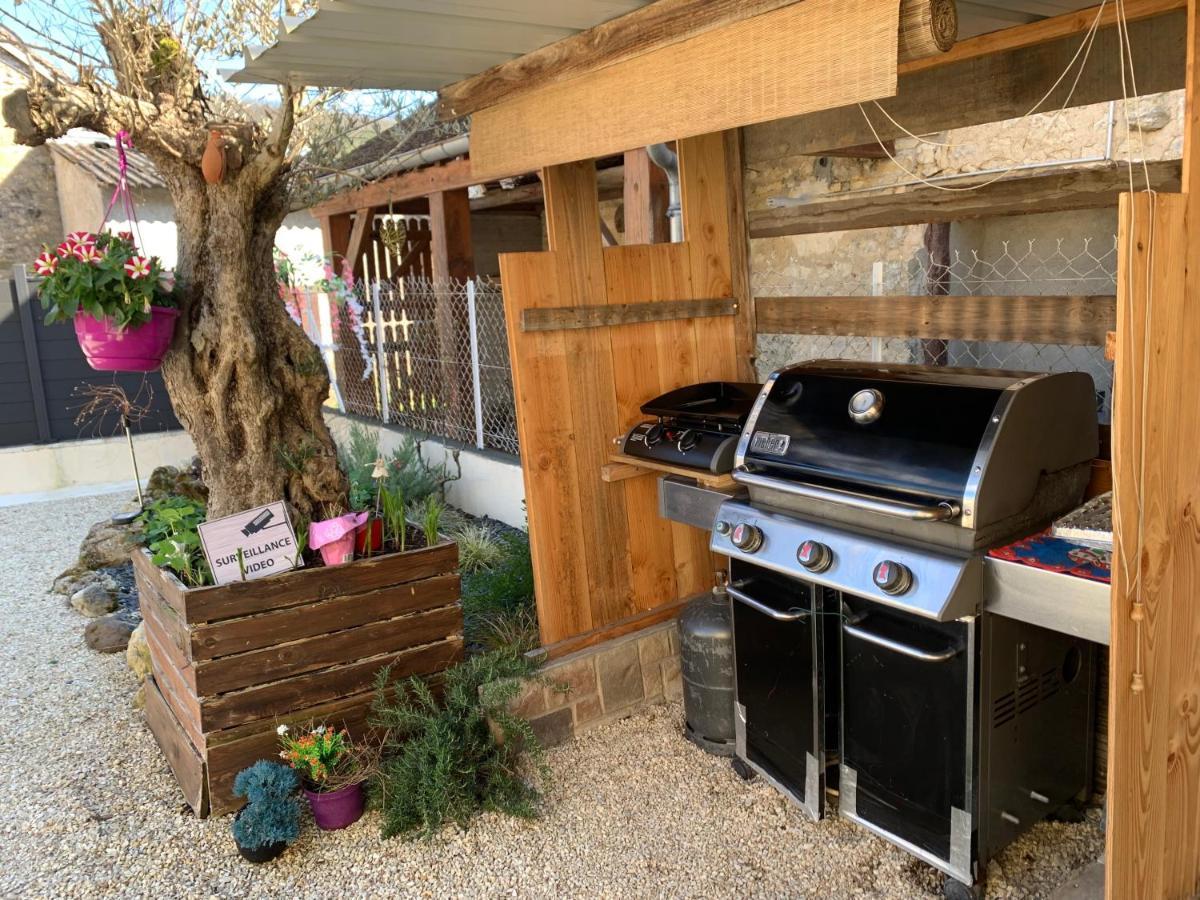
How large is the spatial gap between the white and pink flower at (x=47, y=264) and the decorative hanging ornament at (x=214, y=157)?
592 millimetres

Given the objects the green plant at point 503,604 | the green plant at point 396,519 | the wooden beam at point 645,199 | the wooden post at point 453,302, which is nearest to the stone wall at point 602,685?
the green plant at point 503,604

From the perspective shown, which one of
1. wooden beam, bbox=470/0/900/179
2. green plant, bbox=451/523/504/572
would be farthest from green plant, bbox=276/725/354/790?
wooden beam, bbox=470/0/900/179

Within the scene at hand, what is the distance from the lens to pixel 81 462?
923 cm

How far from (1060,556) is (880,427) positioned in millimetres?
558

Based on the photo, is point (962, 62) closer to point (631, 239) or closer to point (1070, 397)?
point (1070, 397)

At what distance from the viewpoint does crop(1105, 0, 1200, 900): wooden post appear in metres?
1.85

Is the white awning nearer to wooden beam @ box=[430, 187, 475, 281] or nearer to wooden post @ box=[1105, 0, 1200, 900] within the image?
wooden post @ box=[1105, 0, 1200, 900]

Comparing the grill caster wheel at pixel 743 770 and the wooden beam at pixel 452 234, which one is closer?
the grill caster wheel at pixel 743 770

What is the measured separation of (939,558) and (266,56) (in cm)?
249

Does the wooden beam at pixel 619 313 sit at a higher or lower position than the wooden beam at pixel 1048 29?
lower

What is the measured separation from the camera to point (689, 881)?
2.76m

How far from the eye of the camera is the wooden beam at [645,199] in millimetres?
5488

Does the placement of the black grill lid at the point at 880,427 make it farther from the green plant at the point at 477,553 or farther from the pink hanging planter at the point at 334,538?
the green plant at the point at 477,553

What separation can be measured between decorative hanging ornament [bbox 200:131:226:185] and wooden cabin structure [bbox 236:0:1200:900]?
315 mm
